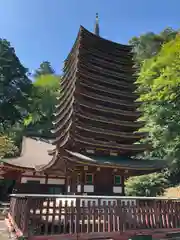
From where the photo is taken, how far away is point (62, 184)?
21031 millimetres

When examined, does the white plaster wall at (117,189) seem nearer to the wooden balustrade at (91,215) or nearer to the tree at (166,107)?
the wooden balustrade at (91,215)

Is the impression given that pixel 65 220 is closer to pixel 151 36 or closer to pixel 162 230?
pixel 162 230

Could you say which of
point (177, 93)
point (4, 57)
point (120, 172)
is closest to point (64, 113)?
point (120, 172)

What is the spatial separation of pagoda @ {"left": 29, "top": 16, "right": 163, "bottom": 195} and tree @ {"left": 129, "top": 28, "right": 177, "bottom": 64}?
22.4 metres

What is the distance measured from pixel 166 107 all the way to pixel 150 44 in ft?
71.3

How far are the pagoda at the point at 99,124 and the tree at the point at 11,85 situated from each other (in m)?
17.1

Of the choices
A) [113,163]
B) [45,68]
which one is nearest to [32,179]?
[113,163]

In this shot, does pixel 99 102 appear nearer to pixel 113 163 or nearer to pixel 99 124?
pixel 99 124

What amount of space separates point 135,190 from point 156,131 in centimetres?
665

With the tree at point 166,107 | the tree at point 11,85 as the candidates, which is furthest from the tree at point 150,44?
the tree at point 11,85

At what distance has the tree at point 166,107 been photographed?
23.5 meters

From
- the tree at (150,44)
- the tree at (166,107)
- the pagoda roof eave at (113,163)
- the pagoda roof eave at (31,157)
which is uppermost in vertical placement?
the tree at (150,44)

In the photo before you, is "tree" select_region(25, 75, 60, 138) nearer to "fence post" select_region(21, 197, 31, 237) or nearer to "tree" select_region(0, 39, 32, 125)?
"tree" select_region(0, 39, 32, 125)

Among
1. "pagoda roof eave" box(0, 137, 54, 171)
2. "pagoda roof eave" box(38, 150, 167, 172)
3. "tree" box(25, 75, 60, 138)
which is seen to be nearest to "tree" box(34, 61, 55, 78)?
"tree" box(25, 75, 60, 138)
